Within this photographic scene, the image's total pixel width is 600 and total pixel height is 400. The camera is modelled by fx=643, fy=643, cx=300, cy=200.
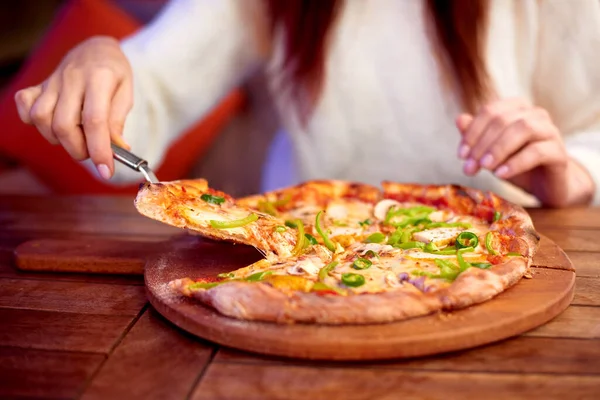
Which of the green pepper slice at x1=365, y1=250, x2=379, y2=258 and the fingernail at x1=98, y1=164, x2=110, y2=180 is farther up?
the fingernail at x1=98, y1=164, x2=110, y2=180

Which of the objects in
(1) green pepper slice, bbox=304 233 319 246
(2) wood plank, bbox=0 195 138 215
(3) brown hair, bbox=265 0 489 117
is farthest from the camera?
(3) brown hair, bbox=265 0 489 117

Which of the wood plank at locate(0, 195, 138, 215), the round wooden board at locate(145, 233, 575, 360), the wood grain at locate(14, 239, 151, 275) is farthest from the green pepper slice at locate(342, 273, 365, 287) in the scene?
the wood plank at locate(0, 195, 138, 215)

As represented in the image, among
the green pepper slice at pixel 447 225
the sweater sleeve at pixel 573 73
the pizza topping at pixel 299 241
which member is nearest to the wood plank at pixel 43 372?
the pizza topping at pixel 299 241

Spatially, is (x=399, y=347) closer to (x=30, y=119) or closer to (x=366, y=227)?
(x=366, y=227)

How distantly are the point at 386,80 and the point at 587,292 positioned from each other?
1485 mm

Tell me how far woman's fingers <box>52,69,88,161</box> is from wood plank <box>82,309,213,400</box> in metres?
0.67

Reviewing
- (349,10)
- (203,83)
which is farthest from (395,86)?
(203,83)

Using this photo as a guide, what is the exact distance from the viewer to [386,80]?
265 cm

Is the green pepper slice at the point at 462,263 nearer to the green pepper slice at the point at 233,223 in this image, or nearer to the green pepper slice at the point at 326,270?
the green pepper slice at the point at 326,270

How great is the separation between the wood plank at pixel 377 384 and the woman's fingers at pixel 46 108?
98 centimetres

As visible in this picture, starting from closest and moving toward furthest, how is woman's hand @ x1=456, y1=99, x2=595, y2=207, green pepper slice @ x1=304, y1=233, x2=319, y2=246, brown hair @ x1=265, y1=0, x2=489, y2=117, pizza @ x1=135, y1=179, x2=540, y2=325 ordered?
pizza @ x1=135, y1=179, x2=540, y2=325, green pepper slice @ x1=304, y1=233, x2=319, y2=246, woman's hand @ x1=456, y1=99, x2=595, y2=207, brown hair @ x1=265, y1=0, x2=489, y2=117

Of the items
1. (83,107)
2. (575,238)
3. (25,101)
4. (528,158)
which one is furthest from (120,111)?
(575,238)

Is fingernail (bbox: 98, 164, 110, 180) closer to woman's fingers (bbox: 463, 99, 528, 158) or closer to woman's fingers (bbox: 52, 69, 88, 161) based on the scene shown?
woman's fingers (bbox: 52, 69, 88, 161)

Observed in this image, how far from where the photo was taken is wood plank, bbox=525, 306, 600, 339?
116cm
